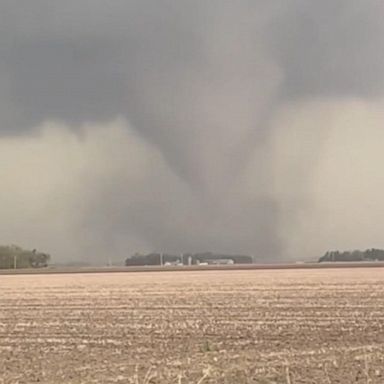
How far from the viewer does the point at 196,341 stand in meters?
25.1

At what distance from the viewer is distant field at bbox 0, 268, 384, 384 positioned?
18.0 m

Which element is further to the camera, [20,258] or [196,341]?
[20,258]

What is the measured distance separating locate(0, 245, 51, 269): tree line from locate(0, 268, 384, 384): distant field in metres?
138

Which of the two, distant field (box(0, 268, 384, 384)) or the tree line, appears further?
the tree line

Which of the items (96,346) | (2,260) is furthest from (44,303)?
(2,260)

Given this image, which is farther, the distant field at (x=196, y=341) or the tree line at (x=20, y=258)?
the tree line at (x=20, y=258)

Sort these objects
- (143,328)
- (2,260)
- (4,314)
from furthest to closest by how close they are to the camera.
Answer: (2,260) < (4,314) < (143,328)

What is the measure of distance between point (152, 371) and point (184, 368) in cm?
83

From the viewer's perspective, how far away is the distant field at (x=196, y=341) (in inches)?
707

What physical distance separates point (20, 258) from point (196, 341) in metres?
164

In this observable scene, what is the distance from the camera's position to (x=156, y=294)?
2007 inches

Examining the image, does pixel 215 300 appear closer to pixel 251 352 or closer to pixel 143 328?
pixel 143 328

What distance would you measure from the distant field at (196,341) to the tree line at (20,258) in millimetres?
138481

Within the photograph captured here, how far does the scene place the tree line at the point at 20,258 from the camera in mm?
179150
